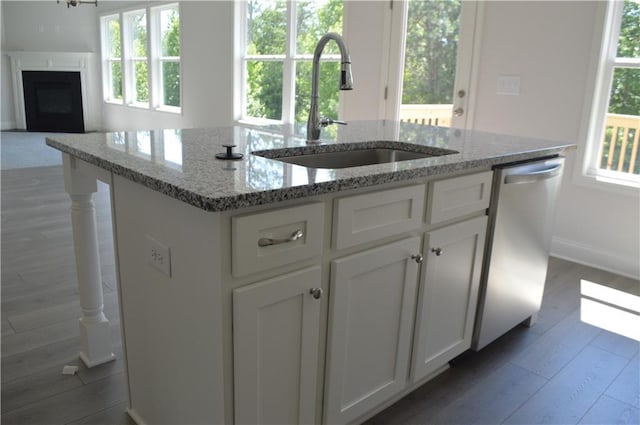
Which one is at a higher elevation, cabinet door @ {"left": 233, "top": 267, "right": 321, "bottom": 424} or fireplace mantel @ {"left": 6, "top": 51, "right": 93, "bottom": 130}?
fireplace mantel @ {"left": 6, "top": 51, "right": 93, "bottom": 130}

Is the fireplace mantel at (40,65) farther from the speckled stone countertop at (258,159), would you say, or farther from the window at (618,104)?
the window at (618,104)

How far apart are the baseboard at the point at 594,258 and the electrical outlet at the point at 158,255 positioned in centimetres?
307

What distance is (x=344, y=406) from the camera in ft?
5.21

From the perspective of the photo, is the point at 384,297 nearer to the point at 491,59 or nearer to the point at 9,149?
the point at 491,59

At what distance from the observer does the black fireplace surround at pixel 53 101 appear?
30.7 feet

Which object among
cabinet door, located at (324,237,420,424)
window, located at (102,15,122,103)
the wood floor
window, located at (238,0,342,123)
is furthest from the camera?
window, located at (102,15,122,103)

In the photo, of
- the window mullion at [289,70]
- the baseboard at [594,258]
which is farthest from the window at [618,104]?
the window mullion at [289,70]

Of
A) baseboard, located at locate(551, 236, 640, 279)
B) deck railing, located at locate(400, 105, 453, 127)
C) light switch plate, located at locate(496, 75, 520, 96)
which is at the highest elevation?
light switch plate, located at locate(496, 75, 520, 96)

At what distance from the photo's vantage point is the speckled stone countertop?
1.17 m

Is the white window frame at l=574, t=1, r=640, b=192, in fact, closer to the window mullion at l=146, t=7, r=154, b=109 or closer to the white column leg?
the white column leg

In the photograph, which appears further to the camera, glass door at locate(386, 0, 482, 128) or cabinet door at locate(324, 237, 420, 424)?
glass door at locate(386, 0, 482, 128)

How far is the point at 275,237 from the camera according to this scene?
1216mm

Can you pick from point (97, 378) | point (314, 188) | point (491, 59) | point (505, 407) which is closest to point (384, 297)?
point (314, 188)

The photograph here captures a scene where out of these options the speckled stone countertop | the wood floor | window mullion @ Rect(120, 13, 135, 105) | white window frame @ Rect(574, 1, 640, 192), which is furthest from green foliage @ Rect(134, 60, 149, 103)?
white window frame @ Rect(574, 1, 640, 192)
